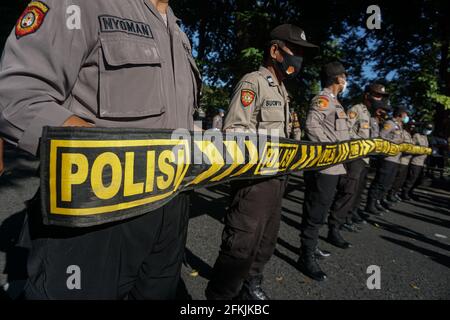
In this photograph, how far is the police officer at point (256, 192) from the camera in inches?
84.4

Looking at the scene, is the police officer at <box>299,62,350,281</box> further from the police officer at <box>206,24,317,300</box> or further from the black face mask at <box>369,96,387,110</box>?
the black face mask at <box>369,96,387,110</box>

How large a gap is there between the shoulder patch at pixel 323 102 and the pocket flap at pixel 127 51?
250 centimetres

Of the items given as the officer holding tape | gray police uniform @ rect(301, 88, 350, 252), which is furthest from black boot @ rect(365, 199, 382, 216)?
gray police uniform @ rect(301, 88, 350, 252)

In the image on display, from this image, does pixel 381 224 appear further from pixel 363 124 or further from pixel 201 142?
pixel 201 142

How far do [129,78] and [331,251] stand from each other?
348cm

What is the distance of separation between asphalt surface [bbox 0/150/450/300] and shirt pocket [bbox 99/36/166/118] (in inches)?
67.1

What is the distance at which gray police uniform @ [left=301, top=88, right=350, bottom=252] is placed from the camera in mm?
3074

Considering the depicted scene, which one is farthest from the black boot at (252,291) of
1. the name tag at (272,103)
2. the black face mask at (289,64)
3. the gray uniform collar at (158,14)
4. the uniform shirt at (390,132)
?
the uniform shirt at (390,132)

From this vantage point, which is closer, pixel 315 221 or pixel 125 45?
pixel 125 45

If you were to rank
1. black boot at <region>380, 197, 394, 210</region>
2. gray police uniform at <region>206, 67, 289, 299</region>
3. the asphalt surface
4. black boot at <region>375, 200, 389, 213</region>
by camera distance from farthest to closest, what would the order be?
black boot at <region>380, 197, 394, 210</region>
black boot at <region>375, 200, 389, 213</region>
the asphalt surface
gray police uniform at <region>206, 67, 289, 299</region>

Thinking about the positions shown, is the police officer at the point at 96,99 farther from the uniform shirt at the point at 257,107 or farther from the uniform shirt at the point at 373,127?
the uniform shirt at the point at 373,127

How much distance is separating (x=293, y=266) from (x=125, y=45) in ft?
9.53
